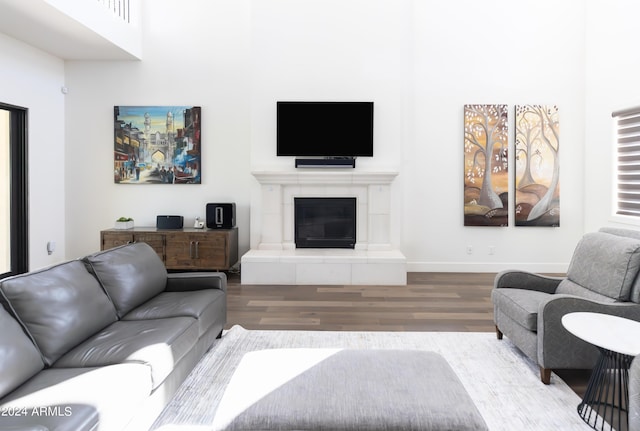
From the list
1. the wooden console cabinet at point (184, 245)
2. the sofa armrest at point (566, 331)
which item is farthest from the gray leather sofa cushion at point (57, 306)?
the wooden console cabinet at point (184, 245)

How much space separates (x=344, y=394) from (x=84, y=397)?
3.34 feet

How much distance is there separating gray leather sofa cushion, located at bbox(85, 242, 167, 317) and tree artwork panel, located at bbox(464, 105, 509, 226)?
14.4 ft

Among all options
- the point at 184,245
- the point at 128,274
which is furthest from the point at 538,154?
the point at 128,274

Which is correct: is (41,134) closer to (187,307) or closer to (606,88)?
(187,307)

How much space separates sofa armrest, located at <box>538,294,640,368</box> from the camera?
264cm

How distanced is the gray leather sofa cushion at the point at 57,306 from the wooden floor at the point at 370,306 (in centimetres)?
160

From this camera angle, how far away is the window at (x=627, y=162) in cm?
484

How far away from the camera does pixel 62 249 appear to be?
6250 millimetres

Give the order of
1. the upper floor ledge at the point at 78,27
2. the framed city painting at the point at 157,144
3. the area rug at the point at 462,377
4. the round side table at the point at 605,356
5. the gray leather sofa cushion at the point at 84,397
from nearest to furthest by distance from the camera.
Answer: the gray leather sofa cushion at the point at 84,397 → the round side table at the point at 605,356 → the area rug at the point at 462,377 → the upper floor ledge at the point at 78,27 → the framed city painting at the point at 157,144

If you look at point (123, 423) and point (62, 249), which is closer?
point (123, 423)

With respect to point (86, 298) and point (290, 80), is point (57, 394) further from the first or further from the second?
point (290, 80)

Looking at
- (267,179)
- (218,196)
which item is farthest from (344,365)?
(218,196)

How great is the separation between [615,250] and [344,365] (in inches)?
81.5

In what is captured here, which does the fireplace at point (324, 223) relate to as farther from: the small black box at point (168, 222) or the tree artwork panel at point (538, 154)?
the tree artwork panel at point (538, 154)
